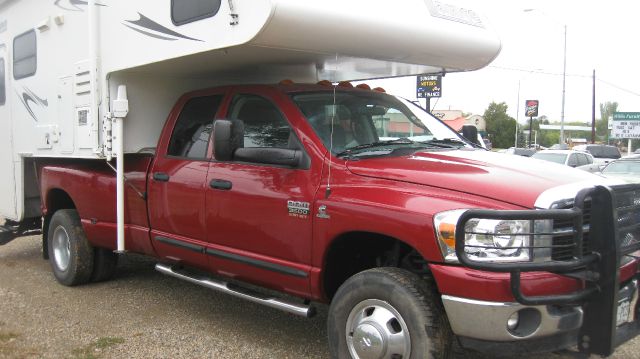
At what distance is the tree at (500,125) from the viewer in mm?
76812

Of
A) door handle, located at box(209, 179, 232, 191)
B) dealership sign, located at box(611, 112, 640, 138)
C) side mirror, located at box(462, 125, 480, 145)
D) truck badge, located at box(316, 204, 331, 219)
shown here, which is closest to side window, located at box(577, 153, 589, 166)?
side mirror, located at box(462, 125, 480, 145)

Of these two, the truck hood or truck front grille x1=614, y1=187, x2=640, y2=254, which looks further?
truck front grille x1=614, y1=187, x2=640, y2=254

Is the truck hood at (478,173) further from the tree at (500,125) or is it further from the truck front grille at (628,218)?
the tree at (500,125)

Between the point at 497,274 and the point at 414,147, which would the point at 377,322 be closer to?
the point at 497,274

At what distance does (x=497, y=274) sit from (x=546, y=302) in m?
0.27

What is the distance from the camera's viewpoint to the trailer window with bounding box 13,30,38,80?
258 inches

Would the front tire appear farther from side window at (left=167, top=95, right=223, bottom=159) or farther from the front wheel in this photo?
the front wheel

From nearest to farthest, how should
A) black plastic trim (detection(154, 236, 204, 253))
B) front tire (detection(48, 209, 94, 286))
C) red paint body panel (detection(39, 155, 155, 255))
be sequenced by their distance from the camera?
black plastic trim (detection(154, 236, 204, 253))
red paint body panel (detection(39, 155, 155, 255))
front tire (detection(48, 209, 94, 286))

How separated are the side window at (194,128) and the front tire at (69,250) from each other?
69.1 inches

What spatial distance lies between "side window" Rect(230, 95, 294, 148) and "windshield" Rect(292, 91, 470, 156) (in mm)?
195

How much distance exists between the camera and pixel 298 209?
3877 millimetres

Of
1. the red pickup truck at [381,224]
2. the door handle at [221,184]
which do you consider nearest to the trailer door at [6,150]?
the red pickup truck at [381,224]

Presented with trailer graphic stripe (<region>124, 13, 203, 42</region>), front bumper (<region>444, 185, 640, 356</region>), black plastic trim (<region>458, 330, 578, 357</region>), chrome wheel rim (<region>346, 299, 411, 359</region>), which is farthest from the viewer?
trailer graphic stripe (<region>124, 13, 203, 42</region>)

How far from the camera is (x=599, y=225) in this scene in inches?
120
